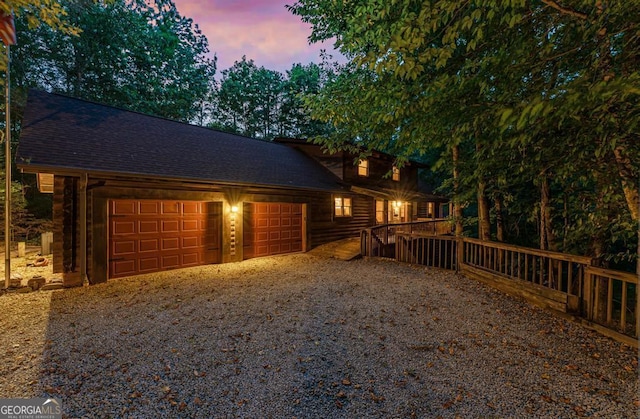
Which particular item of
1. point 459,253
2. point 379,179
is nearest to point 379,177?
point 379,179

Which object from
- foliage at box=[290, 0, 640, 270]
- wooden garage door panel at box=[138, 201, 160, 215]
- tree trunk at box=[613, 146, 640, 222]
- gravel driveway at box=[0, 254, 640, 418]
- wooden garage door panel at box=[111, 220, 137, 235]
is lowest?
gravel driveway at box=[0, 254, 640, 418]

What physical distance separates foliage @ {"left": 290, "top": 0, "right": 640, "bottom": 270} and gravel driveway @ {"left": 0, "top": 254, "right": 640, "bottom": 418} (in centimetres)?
228

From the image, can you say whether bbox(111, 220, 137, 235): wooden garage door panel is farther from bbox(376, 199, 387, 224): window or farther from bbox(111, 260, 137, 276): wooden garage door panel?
bbox(376, 199, 387, 224): window

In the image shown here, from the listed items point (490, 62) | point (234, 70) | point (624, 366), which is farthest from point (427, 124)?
point (234, 70)

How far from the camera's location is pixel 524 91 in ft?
13.7

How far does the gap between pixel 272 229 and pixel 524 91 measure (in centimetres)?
877

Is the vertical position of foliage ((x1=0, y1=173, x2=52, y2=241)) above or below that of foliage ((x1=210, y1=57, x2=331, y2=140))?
below

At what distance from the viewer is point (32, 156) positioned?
609 cm

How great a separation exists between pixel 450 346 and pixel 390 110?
12.8 ft

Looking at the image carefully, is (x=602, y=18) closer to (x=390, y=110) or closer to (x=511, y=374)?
(x=390, y=110)

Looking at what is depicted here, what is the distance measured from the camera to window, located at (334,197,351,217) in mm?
13391

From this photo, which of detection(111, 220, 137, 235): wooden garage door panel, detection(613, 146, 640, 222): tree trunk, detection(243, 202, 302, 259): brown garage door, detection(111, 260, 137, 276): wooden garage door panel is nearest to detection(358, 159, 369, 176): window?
detection(243, 202, 302, 259): brown garage door

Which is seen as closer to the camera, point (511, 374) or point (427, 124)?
point (511, 374)

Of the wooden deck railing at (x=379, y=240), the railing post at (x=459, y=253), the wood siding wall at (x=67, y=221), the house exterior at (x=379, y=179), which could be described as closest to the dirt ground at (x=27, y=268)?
the wood siding wall at (x=67, y=221)
